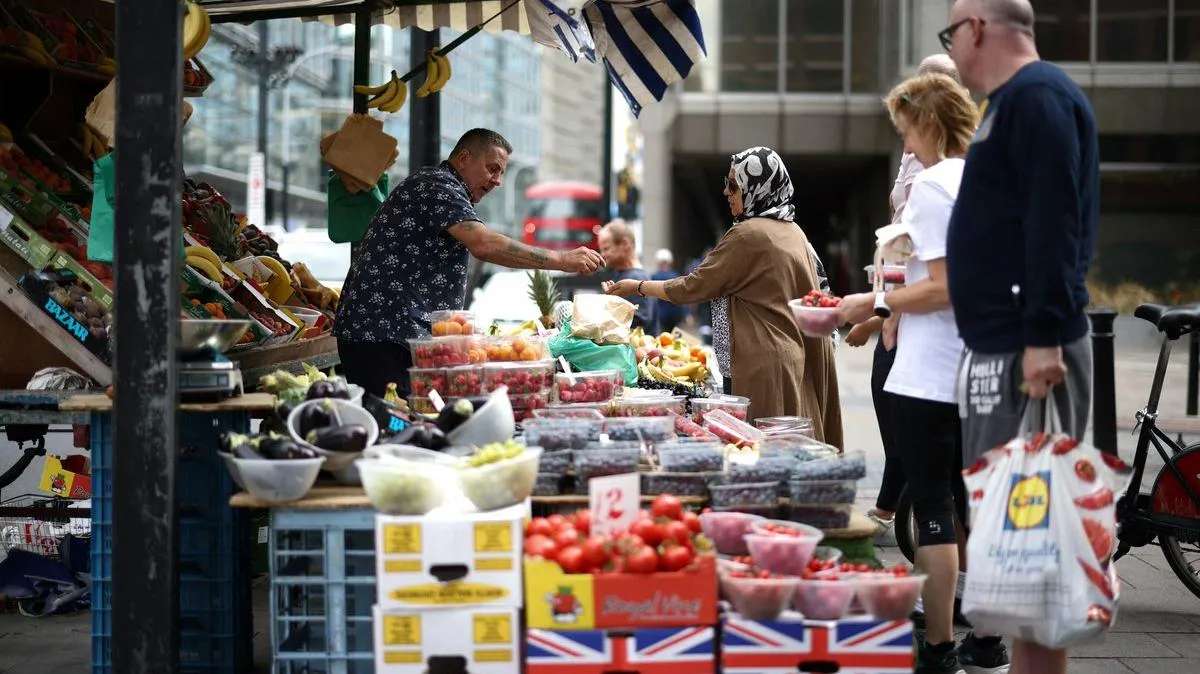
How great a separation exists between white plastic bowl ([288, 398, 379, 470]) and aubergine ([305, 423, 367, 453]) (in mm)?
19

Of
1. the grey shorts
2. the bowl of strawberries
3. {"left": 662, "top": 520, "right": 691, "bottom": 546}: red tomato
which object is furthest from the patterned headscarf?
{"left": 662, "top": 520, "right": 691, "bottom": 546}: red tomato

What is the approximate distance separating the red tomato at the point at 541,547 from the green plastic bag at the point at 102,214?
274 centimetres

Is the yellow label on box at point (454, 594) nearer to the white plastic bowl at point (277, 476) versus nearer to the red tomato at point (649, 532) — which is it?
the red tomato at point (649, 532)

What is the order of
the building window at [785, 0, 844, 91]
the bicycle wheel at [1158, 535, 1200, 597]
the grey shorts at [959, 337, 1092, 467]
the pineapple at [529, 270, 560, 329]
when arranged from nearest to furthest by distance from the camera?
the grey shorts at [959, 337, 1092, 467], the bicycle wheel at [1158, 535, 1200, 597], the pineapple at [529, 270, 560, 329], the building window at [785, 0, 844, 91]

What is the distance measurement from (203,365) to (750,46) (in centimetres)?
2953

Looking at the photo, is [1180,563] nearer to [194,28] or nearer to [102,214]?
[194,28]

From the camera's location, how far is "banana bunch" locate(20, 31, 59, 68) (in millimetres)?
6922

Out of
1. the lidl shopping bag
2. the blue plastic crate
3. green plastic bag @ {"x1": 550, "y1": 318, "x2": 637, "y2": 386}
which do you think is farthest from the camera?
green plastic bag @ {"x1": 550, "y1": 318, "x2": 637, "y2": 386}

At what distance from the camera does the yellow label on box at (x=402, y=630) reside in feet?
12.4

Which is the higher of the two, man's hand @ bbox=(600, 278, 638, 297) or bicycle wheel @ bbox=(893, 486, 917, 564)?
man's hand @ bbox=(600, 278, 638, 297)

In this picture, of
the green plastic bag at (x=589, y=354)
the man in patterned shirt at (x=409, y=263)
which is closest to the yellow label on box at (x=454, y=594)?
the man in patterned shirt at (x=409, y=263)

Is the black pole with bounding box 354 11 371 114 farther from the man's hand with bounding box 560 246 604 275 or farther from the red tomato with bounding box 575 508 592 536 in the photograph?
the red tomato with bounding box 575 508 592 536

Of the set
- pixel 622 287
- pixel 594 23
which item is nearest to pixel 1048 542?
pixel 622 287

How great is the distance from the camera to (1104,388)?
9.20m
